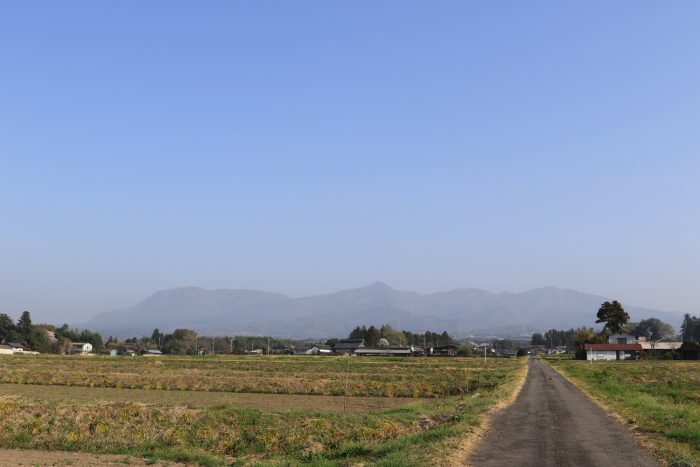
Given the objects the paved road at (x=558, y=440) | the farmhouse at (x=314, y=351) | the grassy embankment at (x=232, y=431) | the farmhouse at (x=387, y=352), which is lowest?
the farmhouse at (x=314, y=351)

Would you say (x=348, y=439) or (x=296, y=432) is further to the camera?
(x=296, y=432)

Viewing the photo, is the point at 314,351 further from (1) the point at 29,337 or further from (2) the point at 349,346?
(1) the point at 29,337

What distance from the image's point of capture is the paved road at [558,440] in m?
15.2

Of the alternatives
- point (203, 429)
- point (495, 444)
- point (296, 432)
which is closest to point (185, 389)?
point (203, 429)

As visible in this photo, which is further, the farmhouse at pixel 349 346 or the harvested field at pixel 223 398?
the farmhouse at pixel 349 346

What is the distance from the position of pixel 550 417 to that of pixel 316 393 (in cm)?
2364

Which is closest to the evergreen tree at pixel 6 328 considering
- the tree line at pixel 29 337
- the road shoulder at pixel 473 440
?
the tree line at pixel 29 337

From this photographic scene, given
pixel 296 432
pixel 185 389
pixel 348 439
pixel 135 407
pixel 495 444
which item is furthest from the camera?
pixel 185 389

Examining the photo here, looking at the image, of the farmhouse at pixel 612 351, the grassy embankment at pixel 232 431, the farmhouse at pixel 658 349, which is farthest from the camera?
the farmhouse at pixel 658 349

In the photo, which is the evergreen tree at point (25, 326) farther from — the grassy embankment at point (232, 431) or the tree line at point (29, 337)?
the grassy embankment at point (232, 431)

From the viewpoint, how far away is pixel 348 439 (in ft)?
68.7

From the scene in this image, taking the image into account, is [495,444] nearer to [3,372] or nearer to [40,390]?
[40,390]

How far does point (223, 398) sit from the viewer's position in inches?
1539

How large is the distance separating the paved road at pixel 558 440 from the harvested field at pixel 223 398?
439 inches
